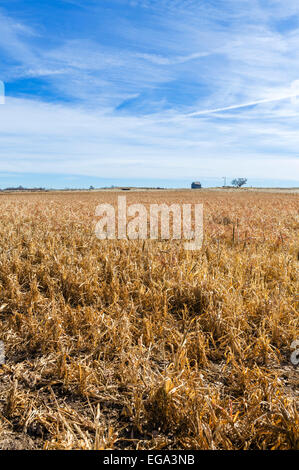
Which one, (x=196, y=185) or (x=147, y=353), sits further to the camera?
(x=196, y=185)

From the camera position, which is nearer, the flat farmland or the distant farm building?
the flat farmland

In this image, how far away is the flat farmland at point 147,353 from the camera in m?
2.18

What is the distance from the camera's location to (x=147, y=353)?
310 centimetres

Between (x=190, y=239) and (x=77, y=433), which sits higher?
(x=190, y=239)

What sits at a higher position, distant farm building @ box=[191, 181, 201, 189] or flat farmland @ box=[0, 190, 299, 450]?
distant farm building @ box=[191, 181, 201, 189]

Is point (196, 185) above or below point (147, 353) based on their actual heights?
above

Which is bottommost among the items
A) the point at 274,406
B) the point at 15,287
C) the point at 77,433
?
the point at 77,433

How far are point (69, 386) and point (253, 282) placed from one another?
120 inches

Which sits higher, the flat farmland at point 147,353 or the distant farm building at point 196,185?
the distant farm building at point 196,185

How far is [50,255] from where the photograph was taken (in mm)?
5844

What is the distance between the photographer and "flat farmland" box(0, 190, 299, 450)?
2.18 meters
